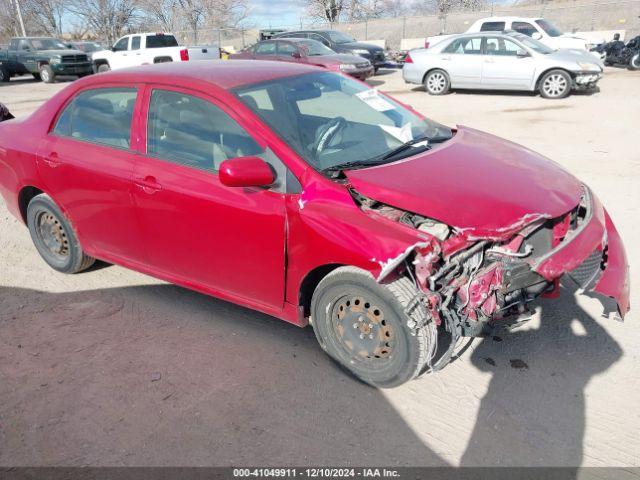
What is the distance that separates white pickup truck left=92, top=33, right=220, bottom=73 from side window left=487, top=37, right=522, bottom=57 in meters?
9.74

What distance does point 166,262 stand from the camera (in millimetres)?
3633

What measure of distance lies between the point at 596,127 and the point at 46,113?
8768 mm

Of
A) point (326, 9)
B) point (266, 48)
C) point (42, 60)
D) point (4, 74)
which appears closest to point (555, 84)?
point (266, 48)

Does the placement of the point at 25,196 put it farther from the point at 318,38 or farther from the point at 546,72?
the point at 318,38

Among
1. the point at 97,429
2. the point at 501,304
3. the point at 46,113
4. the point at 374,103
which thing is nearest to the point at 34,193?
the point at 46,113

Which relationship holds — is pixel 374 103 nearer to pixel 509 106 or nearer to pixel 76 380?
pixel 76 380

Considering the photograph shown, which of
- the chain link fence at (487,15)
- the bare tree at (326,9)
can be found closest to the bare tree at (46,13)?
the chain link fence at (487,15)

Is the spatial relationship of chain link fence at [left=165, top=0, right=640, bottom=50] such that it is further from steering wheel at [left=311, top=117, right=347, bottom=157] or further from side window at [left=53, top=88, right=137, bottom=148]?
steering wheel at [left=311, top=117, right=347, bottom=157]

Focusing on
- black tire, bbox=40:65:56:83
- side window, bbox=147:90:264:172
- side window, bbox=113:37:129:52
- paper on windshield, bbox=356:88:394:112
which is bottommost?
side window, bbox=147:90:264:172

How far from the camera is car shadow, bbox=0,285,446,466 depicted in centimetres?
260

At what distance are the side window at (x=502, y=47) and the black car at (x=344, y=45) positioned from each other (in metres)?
6.35

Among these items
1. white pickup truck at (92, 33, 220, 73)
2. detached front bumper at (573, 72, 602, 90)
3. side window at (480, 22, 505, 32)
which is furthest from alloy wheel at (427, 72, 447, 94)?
white pickup truck at (92, 33, 220, 73)

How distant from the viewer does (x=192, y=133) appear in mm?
3352

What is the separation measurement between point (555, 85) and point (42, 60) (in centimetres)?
1940
